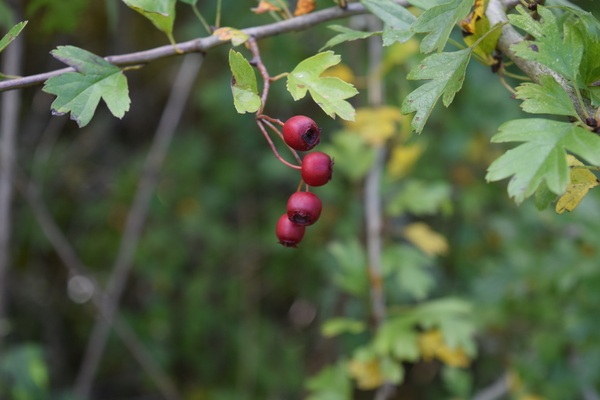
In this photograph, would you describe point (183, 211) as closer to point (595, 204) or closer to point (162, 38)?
point (162, 38)

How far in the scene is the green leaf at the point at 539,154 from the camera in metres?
0.56

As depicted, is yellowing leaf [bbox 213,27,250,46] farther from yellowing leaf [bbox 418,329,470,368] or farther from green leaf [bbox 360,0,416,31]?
yellowing leaf [bbox 418,329,470,368]

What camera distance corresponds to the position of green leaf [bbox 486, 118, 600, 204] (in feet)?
1.85

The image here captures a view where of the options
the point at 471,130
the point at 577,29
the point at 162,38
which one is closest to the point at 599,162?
the point at 577,29

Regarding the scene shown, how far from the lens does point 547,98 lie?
64 centimetres

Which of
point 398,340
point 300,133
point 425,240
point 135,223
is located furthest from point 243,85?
point 135,223

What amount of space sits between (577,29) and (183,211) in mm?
2588

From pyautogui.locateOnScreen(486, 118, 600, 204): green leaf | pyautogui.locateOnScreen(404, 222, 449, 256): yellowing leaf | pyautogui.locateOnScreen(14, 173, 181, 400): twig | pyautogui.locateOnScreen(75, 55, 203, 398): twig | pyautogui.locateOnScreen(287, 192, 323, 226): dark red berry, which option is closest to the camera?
pyautogui.locateOnScreen(486, 118, 600, 204): green leaf

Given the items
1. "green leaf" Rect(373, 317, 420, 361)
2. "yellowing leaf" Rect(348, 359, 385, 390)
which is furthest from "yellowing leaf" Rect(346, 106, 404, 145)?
"yellowing leaf" Rect(348, 359, 385, 390)

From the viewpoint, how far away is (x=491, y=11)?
76 cm

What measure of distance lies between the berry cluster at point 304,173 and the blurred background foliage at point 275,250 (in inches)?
29.7

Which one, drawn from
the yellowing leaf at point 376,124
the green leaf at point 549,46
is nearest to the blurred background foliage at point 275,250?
the yellowing leaf at point 376,124

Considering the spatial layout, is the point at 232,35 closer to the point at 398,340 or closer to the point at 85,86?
the point at 85,86

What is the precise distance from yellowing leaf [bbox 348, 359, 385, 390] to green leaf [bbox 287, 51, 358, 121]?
1.03 m
